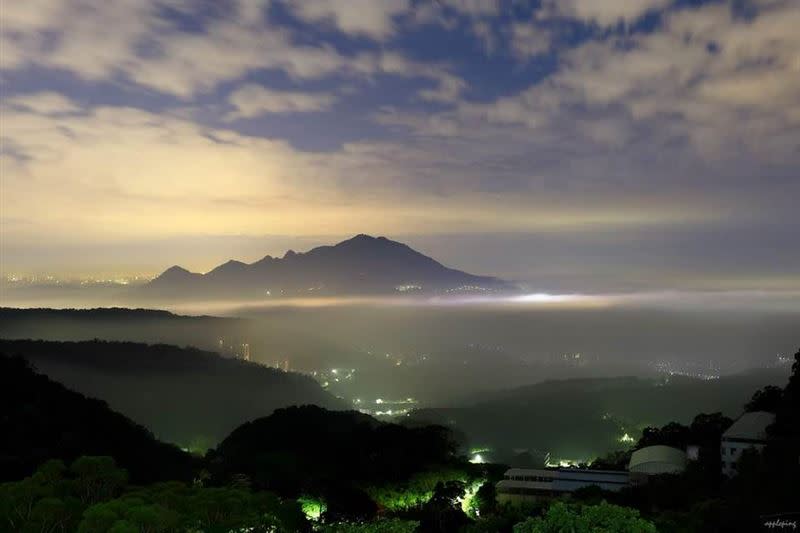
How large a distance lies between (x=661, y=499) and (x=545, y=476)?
932 cm

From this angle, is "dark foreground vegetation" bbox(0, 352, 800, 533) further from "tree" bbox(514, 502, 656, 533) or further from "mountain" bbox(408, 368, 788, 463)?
"mountain" bbox(408, 368, 788, 463)

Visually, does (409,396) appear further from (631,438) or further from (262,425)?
(262,425)

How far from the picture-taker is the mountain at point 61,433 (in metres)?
48.9

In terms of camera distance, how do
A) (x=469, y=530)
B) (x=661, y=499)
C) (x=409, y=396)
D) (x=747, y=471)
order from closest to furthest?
(x=469, y=530), (x=747, y=471), (x=661, y=499), (x=409, y=396)

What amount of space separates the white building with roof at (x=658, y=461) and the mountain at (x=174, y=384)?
83876mm

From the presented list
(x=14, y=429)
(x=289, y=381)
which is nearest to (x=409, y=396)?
(x=289, y=381)

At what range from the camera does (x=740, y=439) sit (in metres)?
39.2

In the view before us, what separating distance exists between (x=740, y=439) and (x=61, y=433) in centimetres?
5303

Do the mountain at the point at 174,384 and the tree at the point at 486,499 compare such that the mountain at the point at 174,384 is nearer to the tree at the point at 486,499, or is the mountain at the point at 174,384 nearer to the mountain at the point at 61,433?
the mountain at the point at 61,433

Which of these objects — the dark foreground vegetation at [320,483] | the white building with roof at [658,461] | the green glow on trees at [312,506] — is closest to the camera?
the dark foreground vegetation at [320,483]

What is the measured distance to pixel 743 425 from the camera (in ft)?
133

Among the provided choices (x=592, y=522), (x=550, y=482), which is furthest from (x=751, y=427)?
(x=592, y=522)

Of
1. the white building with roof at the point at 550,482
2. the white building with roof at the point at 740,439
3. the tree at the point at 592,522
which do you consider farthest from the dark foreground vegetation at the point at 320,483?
the white building with roof at the point at 550,482

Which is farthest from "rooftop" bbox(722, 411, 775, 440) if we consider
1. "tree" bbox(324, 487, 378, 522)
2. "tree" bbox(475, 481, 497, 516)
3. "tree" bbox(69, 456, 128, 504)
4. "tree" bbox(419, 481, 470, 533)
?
"tree" bbox(69, 456, 128, 504)
